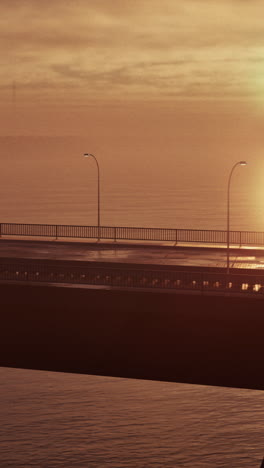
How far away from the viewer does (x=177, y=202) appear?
16588 centimetres

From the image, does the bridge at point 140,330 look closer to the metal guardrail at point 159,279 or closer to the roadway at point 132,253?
the metal guardrail at point 159,279

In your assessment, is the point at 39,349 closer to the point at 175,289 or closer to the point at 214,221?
the point at 175,289

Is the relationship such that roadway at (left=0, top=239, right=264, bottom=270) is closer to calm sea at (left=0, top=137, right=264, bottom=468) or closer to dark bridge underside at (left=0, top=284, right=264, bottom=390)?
calm sea at (left=0, top=137, right=264, bottom=468)

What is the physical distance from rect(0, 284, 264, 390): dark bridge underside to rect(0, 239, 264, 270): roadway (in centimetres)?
1420

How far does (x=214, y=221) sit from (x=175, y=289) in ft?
343

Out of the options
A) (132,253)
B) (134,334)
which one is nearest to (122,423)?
(134,334)

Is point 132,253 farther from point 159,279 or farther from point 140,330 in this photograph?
point 140,330

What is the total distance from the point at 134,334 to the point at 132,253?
66.9ft

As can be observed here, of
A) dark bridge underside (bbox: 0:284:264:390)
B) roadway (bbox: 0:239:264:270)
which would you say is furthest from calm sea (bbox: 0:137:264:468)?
roadway (bbox: 0:239:264:270)

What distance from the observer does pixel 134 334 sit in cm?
3138

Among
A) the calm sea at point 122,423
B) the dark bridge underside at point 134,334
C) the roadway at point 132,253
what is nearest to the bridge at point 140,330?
the dark bridge underside at point 134,334

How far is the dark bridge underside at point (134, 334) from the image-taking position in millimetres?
29562

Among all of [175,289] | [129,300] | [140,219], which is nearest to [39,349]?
[129,300]

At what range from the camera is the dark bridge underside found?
97.0ft
